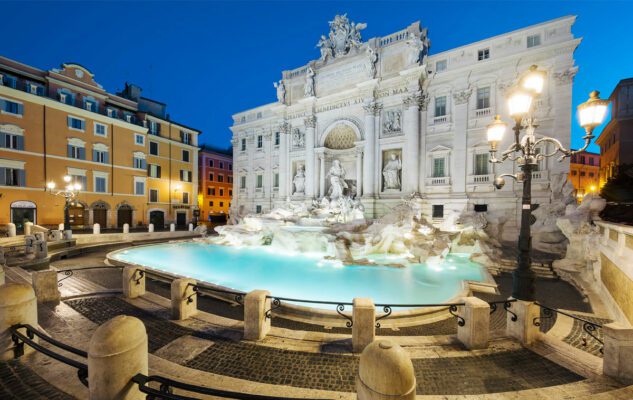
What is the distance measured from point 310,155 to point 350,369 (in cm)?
2189

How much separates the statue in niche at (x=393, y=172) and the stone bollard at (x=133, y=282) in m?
18.1

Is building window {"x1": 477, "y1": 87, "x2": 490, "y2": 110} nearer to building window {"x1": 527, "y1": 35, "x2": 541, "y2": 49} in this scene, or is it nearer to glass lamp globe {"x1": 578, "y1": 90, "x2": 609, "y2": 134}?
building window {"x1": 527, "y1": 35, "x2": 541, "y2": 49}

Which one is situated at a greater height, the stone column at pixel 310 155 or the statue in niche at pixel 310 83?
the statue in niche at pixel 310 83

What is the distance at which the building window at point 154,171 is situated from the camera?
29328 mm

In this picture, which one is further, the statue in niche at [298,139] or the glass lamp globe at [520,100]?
the statue in niche at [298,139]

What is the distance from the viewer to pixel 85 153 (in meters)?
23.7

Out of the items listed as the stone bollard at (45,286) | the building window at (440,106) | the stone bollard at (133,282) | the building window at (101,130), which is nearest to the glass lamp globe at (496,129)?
the stone bollard at (133,282)

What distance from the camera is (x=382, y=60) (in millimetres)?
21188

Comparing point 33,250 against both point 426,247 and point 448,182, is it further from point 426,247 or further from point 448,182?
point 448,182

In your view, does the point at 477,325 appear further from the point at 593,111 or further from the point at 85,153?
the point at 85,153

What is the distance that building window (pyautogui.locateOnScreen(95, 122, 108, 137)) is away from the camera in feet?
80.5

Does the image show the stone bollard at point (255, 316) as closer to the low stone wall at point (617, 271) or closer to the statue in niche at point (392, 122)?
the low stone wall at point (617, 271)

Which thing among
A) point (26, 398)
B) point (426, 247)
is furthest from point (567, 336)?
point (26, 398)

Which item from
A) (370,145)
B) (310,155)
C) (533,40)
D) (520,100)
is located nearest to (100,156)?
(310,155)
